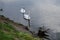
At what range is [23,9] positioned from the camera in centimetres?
2369

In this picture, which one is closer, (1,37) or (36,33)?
(1,37)

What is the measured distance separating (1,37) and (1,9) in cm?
860

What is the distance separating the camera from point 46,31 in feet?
72.3

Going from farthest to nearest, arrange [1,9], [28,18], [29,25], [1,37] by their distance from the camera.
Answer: [29,25]
[28,18]
[1,9]
[1,37]

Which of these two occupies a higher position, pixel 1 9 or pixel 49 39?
pixel 1 9

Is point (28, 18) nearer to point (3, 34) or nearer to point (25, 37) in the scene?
point (25, 37)

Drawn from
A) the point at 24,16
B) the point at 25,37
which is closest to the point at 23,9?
the point at 24,16

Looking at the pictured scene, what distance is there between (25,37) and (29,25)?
29.4 ft

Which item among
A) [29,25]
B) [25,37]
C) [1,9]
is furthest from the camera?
[29,25]

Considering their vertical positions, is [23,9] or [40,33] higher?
[23,9]

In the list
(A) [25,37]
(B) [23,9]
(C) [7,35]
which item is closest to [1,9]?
(B) [23,9]

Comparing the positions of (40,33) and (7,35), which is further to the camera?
(40,33)

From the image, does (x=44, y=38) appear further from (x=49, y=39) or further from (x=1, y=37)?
(x=1, y=37)

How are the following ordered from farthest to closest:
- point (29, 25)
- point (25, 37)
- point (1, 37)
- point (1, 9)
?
point (29, 25), point (1, 9), point (25, 37), point (1, 37)
